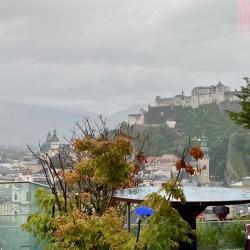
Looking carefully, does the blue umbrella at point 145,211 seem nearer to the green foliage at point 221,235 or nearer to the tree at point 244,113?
the green foliage at point 221,235

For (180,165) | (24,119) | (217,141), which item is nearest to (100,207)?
(180,165)

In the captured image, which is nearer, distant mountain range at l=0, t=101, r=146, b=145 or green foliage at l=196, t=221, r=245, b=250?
green foliage at l=196, t=221, r=245, b=250

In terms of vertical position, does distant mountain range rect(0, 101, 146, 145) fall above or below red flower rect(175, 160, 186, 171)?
above

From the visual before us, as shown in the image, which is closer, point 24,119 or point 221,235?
point 221,235

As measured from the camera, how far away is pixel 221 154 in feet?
52.6

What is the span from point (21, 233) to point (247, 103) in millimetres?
2540

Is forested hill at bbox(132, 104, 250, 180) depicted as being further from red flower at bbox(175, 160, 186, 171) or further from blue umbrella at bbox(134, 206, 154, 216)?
blue umbrella at bbox(134, 206, 154, 216)

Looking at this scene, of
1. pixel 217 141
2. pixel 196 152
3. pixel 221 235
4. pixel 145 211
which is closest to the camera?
pixel 145 211

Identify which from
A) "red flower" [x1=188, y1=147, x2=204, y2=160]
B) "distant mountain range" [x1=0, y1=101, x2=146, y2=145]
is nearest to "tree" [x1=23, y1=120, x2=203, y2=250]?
"red flower" [x1=188, y1=147, x2=204, y2=160]

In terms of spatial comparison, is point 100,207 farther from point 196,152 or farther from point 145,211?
point 145,211

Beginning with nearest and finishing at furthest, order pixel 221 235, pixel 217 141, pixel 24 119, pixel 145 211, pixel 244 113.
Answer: pixel 145 211 → pixel 221 235 → pixel 244 113 → pixel 217 141 → pixel 24 119

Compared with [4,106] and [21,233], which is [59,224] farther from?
[4,106]

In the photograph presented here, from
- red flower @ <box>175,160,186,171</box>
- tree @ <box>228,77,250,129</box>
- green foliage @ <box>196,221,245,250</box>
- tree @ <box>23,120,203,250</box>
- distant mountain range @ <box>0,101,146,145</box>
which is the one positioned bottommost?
green foliage @ <box>196,221,245,250</box>

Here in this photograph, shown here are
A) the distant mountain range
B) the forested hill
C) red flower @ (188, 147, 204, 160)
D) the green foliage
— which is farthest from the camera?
the distant mountain range
